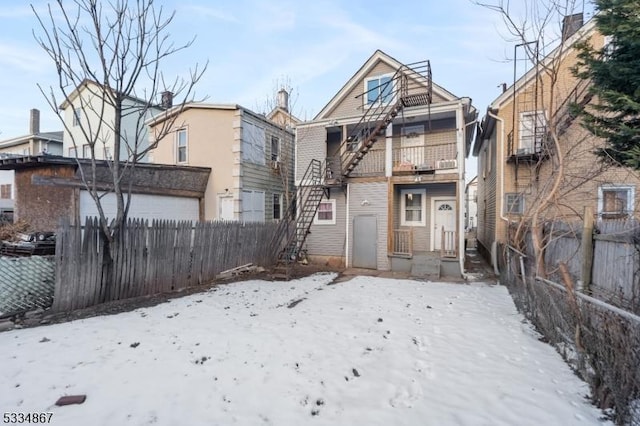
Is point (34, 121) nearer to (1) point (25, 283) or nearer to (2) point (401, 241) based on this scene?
(1) point (25, 283)

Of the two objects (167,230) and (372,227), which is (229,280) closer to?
(167,230)

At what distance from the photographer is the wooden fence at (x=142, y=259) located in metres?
5.96

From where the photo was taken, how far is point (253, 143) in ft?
46.9

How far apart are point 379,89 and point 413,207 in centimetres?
543

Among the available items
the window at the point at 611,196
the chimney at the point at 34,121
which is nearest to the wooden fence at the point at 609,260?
the window at the point at 611,196

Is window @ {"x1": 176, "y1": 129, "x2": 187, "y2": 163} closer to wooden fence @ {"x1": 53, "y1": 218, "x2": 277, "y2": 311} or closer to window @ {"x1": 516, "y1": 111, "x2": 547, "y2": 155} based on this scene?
wooden fence @ {"x1": 53, "y1": 218, "x2": 277, "y2": 311}

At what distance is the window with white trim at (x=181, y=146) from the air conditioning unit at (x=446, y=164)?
10.9m

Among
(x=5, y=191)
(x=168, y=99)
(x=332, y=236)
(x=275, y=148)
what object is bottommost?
(x=332, y=236)

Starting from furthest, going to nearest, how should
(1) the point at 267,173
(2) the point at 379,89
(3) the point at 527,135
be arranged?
(1) the point at 267,173 < (2) the point at 379,89 < (3) the point at 527,135

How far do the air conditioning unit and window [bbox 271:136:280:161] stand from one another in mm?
7865

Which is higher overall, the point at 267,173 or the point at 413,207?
the point at 267,173

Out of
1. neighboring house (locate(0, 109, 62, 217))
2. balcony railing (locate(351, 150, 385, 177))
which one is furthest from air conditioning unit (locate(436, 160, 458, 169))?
neighboring house (locate(0, 109, 62, 217))

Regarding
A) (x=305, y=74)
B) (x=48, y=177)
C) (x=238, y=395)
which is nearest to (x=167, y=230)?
(x=48, y=177)

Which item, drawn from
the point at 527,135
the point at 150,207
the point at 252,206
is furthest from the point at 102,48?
the point at 527,135
